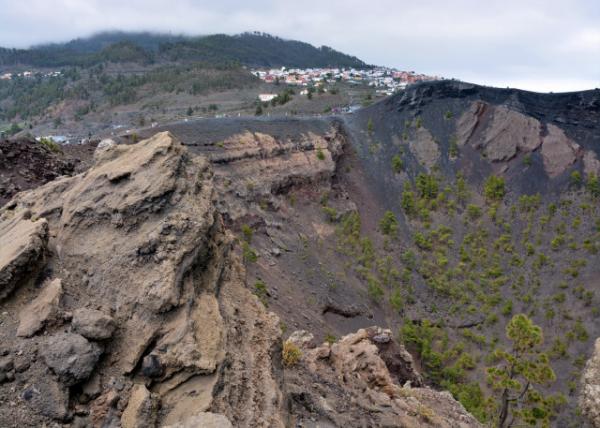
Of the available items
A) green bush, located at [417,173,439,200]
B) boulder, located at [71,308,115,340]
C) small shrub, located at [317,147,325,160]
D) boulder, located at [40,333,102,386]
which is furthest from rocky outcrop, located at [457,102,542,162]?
boulder, located at [40,333,102,386]

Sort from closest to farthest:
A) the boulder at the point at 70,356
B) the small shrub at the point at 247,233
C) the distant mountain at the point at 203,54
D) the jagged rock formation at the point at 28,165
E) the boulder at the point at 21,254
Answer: the boulder at the point at 70,356, the boulder at the point at 21,254, the jagged rock formation at the point at 28,165, the small shrub at the point at 247,233, the distant mountain at the point at 203,54

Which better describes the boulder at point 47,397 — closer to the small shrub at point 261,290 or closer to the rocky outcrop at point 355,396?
the rocky outcrop at point 355,396

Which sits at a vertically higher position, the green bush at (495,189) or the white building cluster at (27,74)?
the white building cluster at (27,74)

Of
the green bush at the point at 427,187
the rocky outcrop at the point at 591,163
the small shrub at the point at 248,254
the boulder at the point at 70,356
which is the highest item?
the boulder at the point at 70,356

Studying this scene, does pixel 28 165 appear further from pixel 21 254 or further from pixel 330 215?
pixel 330 215

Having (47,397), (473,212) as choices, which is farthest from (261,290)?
(473,212)

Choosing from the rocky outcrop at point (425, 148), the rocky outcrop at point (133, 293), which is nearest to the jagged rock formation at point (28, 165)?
Result: the rocky outcrop at point (133, 293)

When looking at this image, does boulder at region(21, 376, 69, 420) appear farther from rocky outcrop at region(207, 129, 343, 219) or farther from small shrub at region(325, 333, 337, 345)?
rocky outcrop at region(207, 129, 343, 219)

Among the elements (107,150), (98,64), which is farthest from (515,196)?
(98,64)
